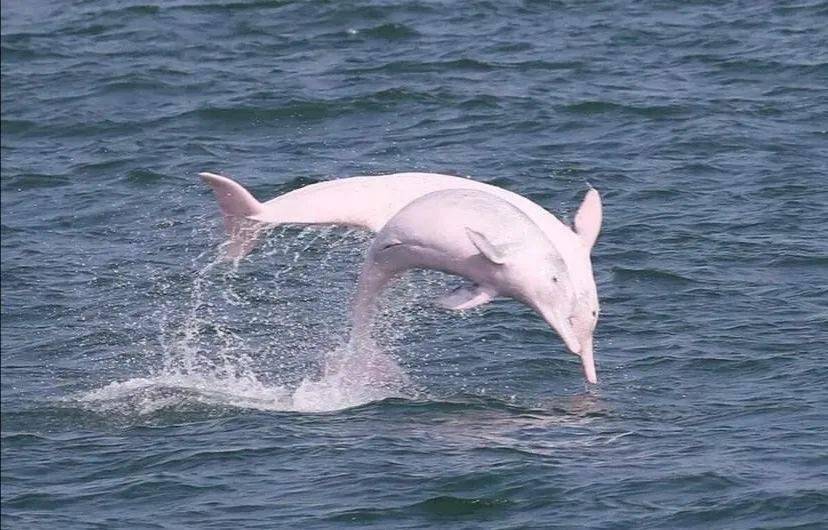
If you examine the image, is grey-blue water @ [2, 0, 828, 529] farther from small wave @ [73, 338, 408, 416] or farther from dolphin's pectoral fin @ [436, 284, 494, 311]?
dolphin's pectoral fin @ [436, 284, 494, 311]

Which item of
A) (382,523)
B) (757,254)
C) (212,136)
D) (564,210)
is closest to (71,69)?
(212,136)

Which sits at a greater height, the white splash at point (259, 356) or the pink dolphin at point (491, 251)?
the pink dolphin at point (491, 251)

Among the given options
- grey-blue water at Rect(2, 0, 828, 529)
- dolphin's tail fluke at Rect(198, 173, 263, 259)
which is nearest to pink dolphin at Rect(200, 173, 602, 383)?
dolphin's tail fluke at Rect(198, 173, 263, 259)

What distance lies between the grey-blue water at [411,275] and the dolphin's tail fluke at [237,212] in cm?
169

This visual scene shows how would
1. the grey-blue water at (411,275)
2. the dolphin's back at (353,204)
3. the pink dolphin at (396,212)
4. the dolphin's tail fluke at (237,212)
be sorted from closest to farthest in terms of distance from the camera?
the grey-blue water at (411,275)
the dolphin's tail fluke at (237,212)
the pink dolphin at (396,212)
the dolphin's back at (353,204)

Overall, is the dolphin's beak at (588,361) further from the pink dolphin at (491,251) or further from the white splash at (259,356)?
the white splash at (259,356)

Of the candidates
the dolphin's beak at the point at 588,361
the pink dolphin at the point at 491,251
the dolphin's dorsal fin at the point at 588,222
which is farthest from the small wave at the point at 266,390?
the dolphin's dorsal fin at the point at 588,222

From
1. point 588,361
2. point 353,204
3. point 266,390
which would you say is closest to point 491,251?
point 588,361

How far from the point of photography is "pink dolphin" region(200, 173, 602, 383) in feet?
51.2

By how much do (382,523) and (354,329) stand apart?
3.26 metres

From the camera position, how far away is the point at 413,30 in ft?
105

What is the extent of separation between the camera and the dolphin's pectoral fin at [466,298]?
15281 millimetres

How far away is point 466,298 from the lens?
50.6 ft

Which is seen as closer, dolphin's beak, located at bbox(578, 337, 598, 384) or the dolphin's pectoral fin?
the dolphin's pectoral fin
